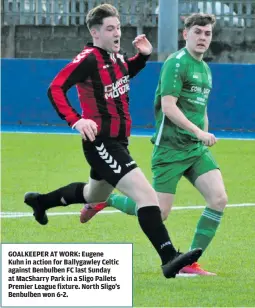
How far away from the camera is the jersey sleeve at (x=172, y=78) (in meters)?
9.16

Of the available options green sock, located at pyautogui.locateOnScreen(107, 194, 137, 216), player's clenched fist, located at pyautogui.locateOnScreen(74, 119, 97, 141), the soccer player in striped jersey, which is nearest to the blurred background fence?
green sock, located at pyautogui.locateOnScreen(107, 194, 137, 216)

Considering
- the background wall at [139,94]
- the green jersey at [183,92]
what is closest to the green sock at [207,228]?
the green jersey at [183,92]

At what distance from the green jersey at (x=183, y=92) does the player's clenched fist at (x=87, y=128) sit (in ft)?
2.94

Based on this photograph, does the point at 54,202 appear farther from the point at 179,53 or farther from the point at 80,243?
the point at 179,53

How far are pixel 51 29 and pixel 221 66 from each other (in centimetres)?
732

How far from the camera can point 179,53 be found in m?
9.36

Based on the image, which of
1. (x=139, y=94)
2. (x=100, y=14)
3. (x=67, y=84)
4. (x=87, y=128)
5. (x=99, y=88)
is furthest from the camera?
(x=139, y=94)

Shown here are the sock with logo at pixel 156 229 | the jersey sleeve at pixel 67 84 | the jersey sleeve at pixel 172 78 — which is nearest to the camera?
the sock with logo at pixel 156 229

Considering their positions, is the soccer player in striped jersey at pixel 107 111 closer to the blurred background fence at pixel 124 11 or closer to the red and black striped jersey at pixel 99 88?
the red and black striped jersey at pixel 99 88

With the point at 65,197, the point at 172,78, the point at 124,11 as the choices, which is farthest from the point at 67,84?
the point at 124,11

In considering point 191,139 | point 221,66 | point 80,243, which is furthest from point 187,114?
point 221,66

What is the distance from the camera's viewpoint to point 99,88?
894 centimetres

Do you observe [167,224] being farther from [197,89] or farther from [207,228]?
[197,89]

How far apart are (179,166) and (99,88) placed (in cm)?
96
